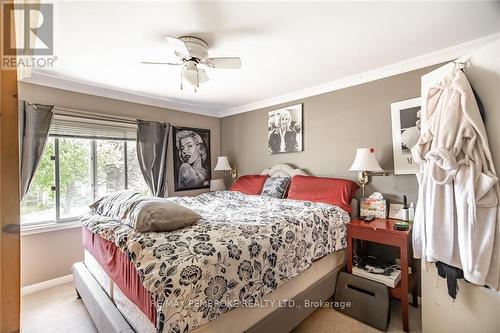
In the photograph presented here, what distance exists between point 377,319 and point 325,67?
2446mm

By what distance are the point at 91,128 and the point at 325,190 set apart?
9.95 ft

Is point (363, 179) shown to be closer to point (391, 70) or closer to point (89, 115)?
point (391, 70)

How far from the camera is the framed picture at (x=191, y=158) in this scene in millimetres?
3867

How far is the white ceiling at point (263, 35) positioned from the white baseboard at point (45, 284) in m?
2.29

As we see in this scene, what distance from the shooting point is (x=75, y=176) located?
2906 mm

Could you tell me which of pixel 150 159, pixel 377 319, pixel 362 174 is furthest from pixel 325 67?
pixel 150 159

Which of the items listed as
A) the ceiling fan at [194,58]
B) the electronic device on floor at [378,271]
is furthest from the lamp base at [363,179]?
the ceiling fan at [194,58]

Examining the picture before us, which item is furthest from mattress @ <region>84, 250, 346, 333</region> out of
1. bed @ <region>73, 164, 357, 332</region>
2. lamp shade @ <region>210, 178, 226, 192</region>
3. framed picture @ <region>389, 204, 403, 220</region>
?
lamp shade @ <region>210, 178, 226, 192</region>

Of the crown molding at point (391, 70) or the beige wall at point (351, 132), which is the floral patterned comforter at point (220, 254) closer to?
the beige wall at point (351, 132)

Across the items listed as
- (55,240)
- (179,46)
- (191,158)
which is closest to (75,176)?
(55,240)

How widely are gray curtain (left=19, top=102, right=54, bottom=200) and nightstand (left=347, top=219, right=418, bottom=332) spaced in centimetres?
339

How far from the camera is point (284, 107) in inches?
141

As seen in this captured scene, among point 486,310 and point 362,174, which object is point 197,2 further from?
point 486,310

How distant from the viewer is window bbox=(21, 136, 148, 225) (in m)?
2.67
